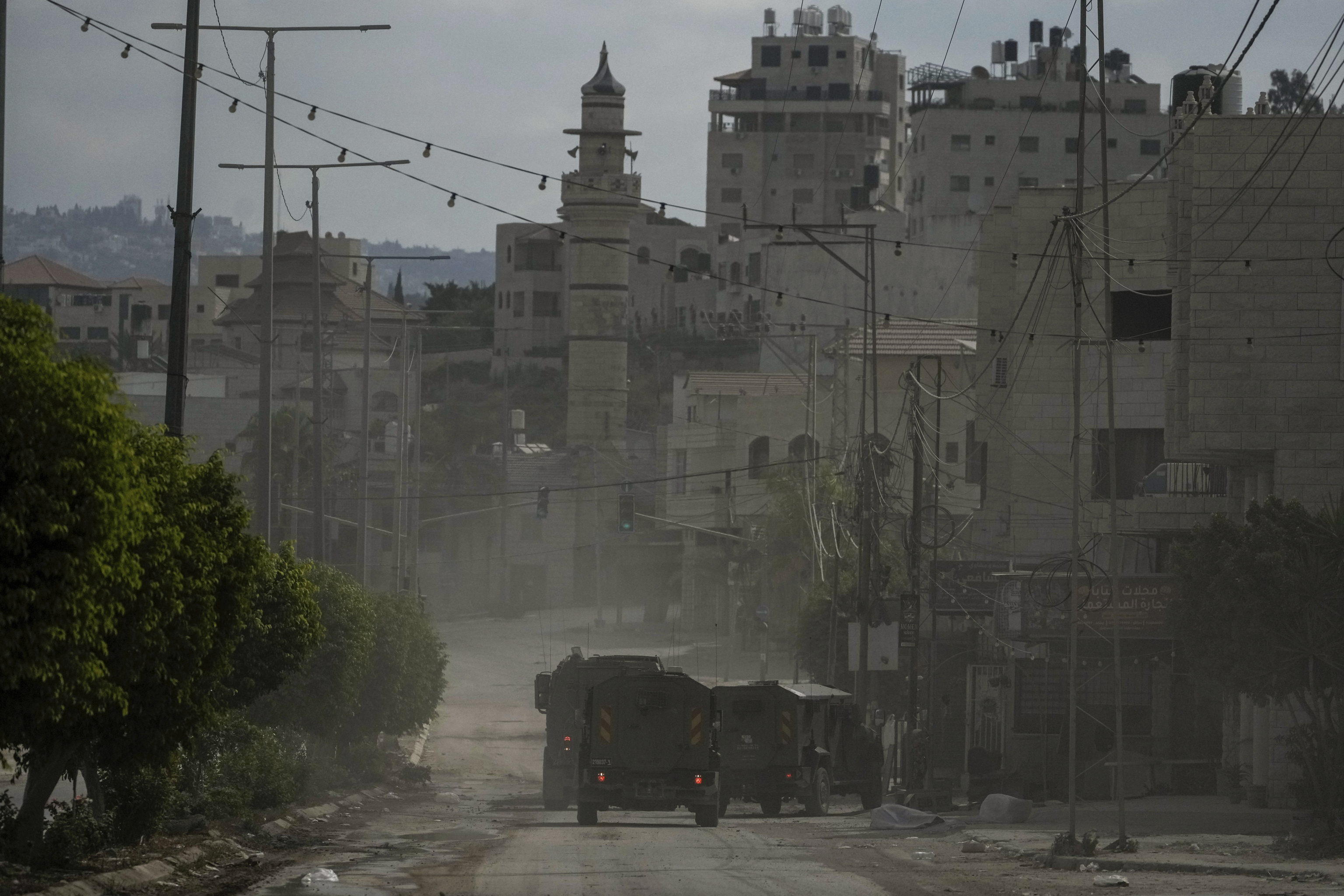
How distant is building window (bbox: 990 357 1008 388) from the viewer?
47.3m

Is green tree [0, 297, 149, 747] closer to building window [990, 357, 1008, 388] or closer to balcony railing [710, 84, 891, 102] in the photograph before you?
building window [990, 357, 1008, 388]

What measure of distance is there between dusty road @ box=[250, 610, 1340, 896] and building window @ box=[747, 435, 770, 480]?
3777cm

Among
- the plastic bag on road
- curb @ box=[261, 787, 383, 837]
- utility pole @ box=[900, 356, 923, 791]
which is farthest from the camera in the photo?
utility pole @ box=[900, 356, 923, 791]

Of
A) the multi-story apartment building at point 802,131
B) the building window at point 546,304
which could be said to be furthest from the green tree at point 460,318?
the multi-story apartment building at point 802,131

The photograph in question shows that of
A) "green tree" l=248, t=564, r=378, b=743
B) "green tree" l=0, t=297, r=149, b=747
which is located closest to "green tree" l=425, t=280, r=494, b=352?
"green tree" l=248, t=564, r=378, b=743

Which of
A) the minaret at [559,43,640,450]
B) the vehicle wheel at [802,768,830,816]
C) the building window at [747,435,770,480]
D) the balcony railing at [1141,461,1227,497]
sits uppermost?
the minaret at [559,43,640,450]

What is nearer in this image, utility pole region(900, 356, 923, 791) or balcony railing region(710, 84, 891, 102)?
utility pole region(900, 356, 923, 791)

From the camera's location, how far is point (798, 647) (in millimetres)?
51188

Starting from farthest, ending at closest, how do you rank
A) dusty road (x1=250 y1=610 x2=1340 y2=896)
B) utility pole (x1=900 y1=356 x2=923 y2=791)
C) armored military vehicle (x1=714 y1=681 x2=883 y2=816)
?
1. utility pole (x1=900 y1=356 x2=923 y2=791)
2. armored military vehicle (x1=714 y1=681 x2=883 y2=816)
3. dusty road (x1=250 y1=610 x2=1340 y2=896)

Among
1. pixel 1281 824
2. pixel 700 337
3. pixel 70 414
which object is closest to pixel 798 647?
pixel 1281 824

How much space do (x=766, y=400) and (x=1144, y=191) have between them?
35303 mm

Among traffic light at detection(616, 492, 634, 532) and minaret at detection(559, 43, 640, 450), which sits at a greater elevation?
minaret at detection(559, 43, 640, 450)

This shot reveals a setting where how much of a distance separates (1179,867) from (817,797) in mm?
12387

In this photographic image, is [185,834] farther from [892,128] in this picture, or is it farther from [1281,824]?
[892,128]
